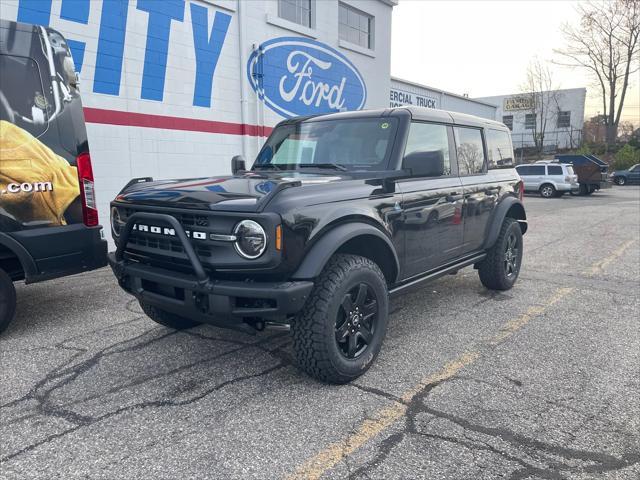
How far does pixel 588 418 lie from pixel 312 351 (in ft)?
5.43

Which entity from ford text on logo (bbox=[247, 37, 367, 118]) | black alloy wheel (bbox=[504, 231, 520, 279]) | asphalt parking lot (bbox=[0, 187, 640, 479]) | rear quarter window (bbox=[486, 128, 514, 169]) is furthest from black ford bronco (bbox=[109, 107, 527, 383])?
ford text on logo (bbox=[247, 37, 367, 118])

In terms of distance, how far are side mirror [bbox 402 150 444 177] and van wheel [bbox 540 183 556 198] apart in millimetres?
19748

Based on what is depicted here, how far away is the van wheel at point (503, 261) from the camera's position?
5309mm

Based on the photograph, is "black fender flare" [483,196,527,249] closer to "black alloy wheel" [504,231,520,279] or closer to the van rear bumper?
"black alloy wheel" [504,231,520,279]

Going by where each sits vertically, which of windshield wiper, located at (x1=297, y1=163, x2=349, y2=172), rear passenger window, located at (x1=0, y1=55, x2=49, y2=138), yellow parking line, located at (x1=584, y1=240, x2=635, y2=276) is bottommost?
yellow parking line, located at (x1=584, y1=240, x2=635, y2=276)

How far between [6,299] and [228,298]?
98.6 inches

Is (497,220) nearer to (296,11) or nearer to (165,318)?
(165,318)

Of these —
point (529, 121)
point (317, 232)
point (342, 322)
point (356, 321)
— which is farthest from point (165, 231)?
point (529, 121)

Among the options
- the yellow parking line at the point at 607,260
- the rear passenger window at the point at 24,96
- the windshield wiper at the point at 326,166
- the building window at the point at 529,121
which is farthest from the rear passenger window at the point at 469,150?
the building window at the point at 529,121

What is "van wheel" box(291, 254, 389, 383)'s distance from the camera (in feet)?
9.90

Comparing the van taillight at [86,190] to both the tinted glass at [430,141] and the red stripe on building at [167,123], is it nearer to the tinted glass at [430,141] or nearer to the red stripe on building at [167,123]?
the tinted glass at [430,141]

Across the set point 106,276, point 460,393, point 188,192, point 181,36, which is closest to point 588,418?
point 460,393

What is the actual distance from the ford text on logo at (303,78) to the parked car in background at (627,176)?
25281mm

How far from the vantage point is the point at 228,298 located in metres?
2.81
